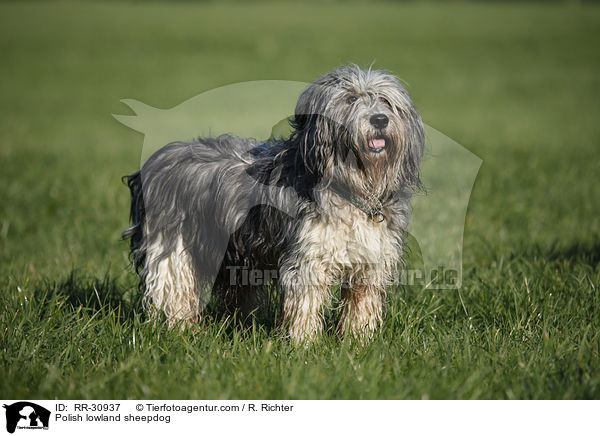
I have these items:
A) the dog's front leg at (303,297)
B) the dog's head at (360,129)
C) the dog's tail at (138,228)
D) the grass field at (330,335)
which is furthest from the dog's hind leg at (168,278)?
the dog's head at (360,129)

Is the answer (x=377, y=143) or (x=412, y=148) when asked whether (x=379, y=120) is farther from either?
(x=412, y=148)

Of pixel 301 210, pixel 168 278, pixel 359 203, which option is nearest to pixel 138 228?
pixel 168 278

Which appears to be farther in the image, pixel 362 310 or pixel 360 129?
pixel 362 310

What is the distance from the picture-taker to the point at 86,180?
9.06 m

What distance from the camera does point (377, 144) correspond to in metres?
3.56

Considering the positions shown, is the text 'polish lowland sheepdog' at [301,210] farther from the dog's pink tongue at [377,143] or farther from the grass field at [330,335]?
the grass field at [330,335]

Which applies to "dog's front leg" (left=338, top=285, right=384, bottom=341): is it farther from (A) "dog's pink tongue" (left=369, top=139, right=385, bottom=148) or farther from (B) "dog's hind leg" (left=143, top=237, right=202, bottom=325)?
(B) "dog's hind leg" (left=143, top=237, right=202, bottom=325)

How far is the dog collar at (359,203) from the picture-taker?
365cm

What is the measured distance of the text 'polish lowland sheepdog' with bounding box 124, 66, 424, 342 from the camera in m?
3.59

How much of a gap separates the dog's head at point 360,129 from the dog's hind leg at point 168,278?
47.6 inches

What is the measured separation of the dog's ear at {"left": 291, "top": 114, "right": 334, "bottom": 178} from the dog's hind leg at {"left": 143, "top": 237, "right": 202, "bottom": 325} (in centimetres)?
114

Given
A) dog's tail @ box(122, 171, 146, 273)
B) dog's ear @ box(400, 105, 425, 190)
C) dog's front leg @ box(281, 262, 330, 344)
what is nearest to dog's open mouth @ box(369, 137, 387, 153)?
dog's ear @ box(400, 105, 425, 190)
